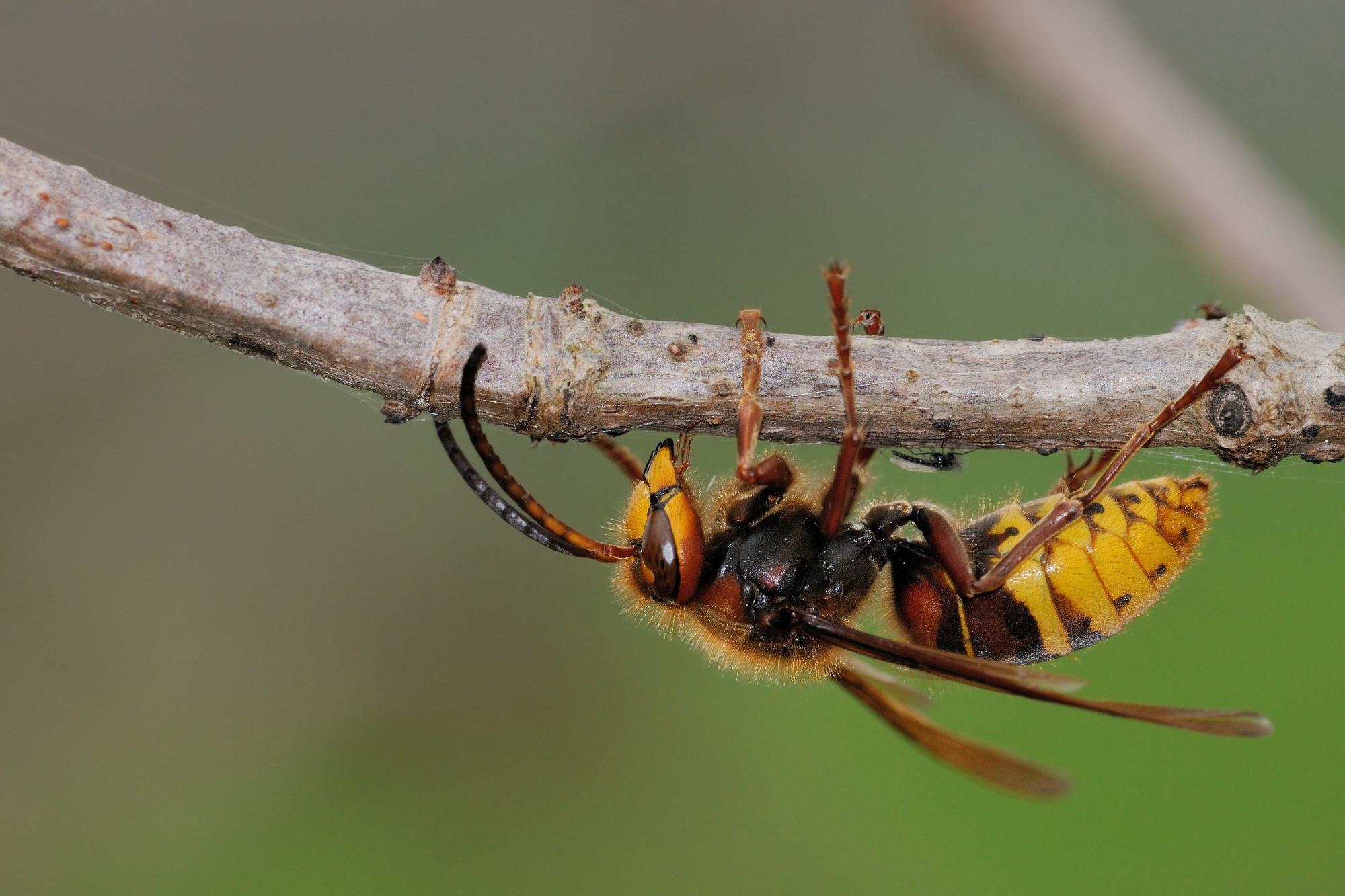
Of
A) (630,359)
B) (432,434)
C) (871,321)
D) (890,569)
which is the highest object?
(432,434)

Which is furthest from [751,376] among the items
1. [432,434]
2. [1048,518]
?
[432,434]

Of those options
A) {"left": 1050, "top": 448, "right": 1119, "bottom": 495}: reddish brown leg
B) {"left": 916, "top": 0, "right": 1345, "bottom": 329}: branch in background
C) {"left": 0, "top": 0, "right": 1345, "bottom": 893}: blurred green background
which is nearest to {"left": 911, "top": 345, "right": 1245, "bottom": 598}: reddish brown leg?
{"left": 1050, "top": 448, "right": 1119, "bottom": 495}: reddish brown leg

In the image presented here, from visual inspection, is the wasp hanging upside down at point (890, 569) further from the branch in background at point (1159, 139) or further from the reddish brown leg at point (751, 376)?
the branch in background at point (1159, 139)

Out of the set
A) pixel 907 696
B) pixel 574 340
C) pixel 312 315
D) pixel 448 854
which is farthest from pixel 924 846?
pixel 312 315

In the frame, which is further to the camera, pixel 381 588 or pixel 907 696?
pixel 381 588

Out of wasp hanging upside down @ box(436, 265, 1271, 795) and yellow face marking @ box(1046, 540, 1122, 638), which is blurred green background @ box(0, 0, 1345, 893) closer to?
wasp hanging upside down @ box(436, 265, 1271, 795)

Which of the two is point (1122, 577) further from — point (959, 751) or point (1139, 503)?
point (959, 751)

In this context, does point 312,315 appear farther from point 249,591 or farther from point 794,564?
point 249,591
